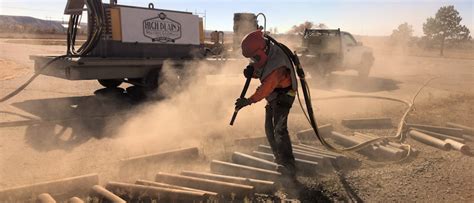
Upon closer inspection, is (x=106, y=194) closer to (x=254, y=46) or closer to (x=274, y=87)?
(x=274, y=87)

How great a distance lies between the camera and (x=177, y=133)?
696 centimetres

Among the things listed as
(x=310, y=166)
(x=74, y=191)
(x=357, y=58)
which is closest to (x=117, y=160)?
(x=74, y=191)

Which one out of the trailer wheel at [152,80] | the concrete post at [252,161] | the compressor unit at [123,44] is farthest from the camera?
the trailer wheel at [152,80]

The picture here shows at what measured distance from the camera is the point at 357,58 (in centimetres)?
1627

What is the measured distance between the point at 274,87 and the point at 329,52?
11.1 meters

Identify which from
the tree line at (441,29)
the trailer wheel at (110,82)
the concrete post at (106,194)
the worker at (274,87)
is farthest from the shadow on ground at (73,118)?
the tree line at (441,29)

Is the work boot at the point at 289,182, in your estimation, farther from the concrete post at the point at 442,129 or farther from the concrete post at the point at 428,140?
the concrete post at the point at 442,129

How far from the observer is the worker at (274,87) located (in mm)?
4820

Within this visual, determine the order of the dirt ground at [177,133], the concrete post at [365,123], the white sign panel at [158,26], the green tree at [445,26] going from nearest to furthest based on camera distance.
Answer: the dirt ground at [177,133] → the concrete post at [365,123] → the white sign panel at [158,26] → the green tree at [445,26]

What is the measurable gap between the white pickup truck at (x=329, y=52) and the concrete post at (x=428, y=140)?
8.05 m

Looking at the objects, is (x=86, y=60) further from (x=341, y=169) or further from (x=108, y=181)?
(x=341, y=169)

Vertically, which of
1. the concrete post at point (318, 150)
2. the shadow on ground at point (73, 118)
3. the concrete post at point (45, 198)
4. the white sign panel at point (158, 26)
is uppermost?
the white sign panel at point (158, 26)

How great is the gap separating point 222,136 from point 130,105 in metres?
3.26

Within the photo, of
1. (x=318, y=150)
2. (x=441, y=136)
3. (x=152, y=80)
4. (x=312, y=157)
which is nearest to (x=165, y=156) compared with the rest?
(x=312, y=157)
